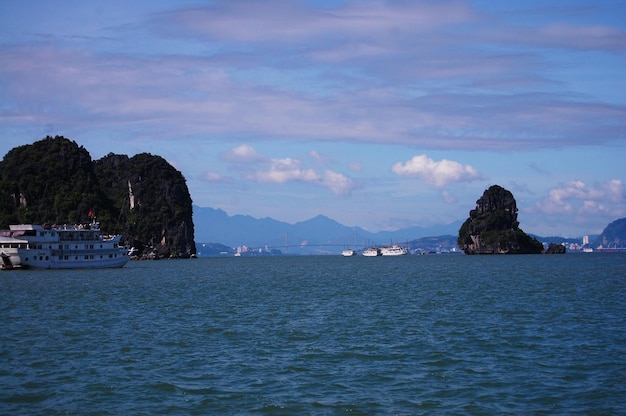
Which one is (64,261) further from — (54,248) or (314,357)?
(314,357)

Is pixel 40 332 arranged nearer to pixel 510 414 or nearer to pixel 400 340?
pixel 400 340

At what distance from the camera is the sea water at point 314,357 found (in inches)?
1085

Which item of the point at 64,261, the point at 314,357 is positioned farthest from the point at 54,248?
the point at 314,357

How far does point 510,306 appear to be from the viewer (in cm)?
6075

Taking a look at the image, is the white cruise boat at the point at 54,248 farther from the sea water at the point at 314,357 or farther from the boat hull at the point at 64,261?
the sea water at the point at 314,357

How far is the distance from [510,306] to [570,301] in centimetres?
745

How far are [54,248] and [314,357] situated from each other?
10579 centimetres

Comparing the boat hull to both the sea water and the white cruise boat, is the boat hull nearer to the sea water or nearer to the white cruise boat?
the white cruise boat

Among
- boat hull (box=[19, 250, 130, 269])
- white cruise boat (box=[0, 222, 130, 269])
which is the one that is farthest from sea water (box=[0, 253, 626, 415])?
boat hull (box=[19, 250, 130, 269])

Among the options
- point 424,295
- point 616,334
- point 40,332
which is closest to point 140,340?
point 40,332

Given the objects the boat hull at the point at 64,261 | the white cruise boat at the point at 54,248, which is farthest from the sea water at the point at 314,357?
the boat hull at the point at 64,261

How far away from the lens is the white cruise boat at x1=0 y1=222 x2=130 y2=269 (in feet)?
417

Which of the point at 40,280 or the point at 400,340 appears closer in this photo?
the point at 400,340

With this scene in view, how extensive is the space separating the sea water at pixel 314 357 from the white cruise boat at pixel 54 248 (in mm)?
66874
